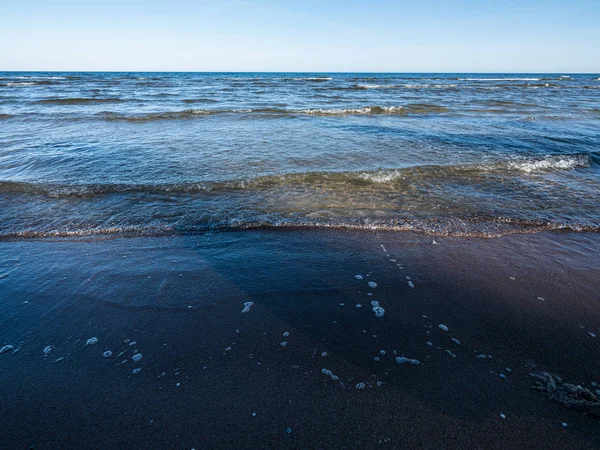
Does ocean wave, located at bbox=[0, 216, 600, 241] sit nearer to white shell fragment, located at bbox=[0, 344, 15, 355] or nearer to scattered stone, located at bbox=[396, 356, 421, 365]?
white shell fragment, located at bbox=[0, 344, 15, 355]

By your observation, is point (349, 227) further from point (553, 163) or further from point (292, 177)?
point (553, 163)

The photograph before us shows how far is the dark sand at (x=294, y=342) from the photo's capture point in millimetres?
2486

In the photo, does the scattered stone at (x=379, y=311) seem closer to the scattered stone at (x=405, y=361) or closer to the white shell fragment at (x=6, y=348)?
the scattered stone at (x=405, y=361)

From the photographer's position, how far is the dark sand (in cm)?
249

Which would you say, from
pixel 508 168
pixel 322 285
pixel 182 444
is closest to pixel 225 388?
pixel 182 444

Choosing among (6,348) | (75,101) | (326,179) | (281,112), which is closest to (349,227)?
(326,179)

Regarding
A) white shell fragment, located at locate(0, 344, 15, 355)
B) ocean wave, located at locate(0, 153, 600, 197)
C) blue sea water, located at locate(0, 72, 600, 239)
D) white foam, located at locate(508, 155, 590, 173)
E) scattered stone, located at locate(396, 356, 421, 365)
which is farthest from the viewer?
white foam, located at locate(508, 155, 590, 173)

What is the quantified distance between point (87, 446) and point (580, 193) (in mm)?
9541

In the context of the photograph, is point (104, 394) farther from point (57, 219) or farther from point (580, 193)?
point (580, 193)

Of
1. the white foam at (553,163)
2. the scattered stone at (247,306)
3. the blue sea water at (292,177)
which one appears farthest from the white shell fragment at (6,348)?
the white foam at (553,163)

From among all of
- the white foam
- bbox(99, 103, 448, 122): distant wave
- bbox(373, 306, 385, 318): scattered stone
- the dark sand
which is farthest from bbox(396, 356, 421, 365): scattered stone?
bbox(99, 103, 448, 122): distant wave

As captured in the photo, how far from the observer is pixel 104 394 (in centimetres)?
276

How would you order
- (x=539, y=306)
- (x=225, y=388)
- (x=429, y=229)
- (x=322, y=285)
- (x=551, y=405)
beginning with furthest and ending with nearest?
(x=429, y=229) < (x=322, y=285) < (x=539, y=306) < (x=225, y=388) < (x=551, y=405)

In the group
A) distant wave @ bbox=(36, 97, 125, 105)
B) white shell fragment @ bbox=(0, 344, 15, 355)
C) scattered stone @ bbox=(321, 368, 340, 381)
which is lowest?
white shell fragment @ bbox=(0, 344, 15, 355)
